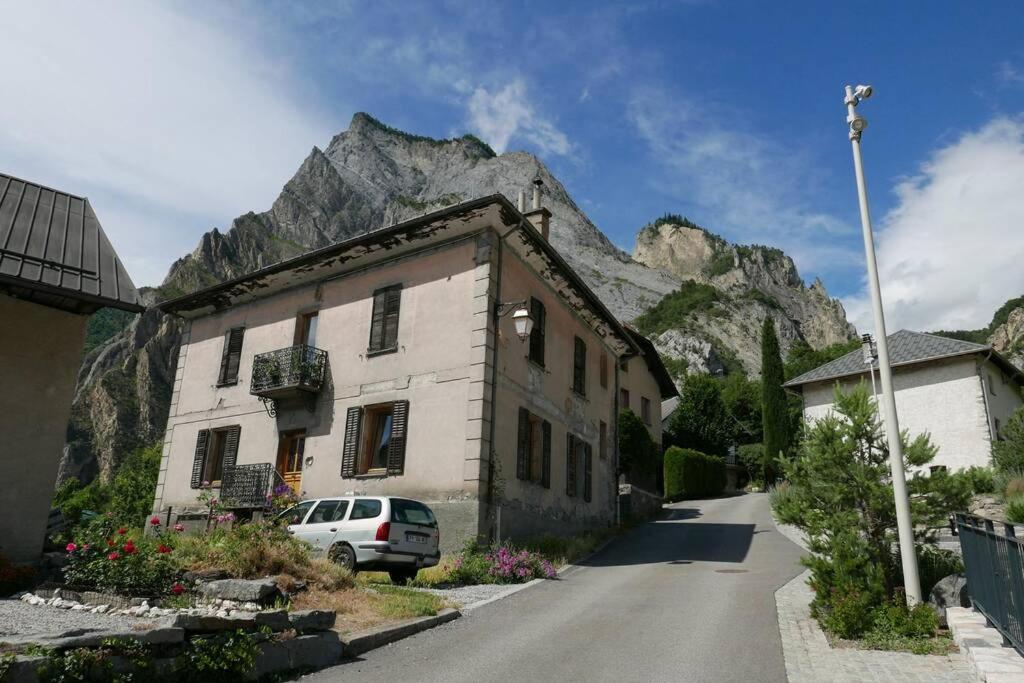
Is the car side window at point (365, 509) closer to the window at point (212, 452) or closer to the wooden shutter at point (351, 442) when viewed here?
the wooden shutter at point (351, 442)

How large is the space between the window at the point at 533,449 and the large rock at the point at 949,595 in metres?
9.64

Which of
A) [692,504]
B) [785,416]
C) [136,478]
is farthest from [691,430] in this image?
[136,478]

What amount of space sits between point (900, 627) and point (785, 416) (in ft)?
129

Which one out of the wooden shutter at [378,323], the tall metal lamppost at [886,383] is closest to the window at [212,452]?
the wooden shutter at [378,323]

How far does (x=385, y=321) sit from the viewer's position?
18094mm

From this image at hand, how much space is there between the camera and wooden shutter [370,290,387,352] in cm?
1802

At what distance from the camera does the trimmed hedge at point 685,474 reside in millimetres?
36562

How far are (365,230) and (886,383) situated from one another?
370 ft

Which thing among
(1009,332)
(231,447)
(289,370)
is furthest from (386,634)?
(1009,332)

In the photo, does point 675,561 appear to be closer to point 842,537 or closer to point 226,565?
point 842,537

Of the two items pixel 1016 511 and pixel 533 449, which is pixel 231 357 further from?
pixel 1016 511

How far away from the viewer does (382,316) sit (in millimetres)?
18188

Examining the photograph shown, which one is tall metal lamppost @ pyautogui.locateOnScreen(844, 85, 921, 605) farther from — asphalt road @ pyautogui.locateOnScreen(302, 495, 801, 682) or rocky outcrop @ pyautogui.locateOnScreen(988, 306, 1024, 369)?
rocky outcrop @ pyautogui.locateOnScreen(988, 306, 1024, 369)

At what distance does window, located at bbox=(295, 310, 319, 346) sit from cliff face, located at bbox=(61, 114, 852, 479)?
65.3 meters
